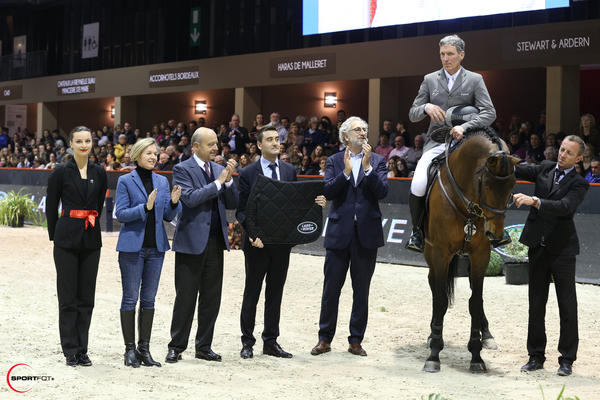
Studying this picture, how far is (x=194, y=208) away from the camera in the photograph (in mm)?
6719

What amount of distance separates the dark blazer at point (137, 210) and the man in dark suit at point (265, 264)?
67 centimetres

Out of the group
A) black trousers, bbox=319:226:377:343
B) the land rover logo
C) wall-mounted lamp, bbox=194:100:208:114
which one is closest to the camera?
the land rover logo

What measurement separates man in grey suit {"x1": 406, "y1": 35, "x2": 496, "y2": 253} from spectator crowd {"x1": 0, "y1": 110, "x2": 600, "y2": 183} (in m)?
6.17

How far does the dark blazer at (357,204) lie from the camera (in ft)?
23.5

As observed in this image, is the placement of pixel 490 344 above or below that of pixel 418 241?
below

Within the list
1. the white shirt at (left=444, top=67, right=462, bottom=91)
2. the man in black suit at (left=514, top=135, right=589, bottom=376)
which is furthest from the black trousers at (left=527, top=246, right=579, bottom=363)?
the white shirt at (left=444, top=67, right=462, bottom=91)

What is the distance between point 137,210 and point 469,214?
8.74 ft

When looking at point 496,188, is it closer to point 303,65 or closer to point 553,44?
point 553,44

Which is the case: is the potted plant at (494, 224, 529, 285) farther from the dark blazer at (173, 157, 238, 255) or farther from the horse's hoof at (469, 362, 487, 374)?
the dark blazer at (173, 157, 238, 255)

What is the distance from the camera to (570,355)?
658 centimetres

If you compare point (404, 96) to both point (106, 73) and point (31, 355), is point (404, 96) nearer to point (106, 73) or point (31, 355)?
point (106, 73)

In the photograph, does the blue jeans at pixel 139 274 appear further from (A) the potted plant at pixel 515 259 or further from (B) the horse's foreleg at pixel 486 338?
(A) the potted plant at pixel 515 259

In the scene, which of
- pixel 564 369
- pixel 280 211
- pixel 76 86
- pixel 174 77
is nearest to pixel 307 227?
pixel 280 211

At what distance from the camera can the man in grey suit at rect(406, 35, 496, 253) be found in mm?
7133
